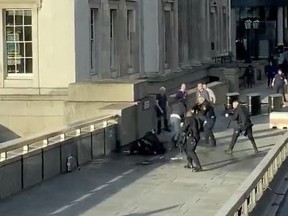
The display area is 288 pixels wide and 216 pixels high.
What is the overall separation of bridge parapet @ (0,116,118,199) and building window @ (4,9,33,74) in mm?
9041

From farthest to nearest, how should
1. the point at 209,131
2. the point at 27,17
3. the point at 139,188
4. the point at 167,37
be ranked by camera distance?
the point at 167,37 < the point at 27,17 < the point at 209,131 < the point at 139,188

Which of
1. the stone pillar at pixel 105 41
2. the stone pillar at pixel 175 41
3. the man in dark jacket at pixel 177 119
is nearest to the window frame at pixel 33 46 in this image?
the stone pillar at pixel 105 41

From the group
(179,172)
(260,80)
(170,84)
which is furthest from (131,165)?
(260,80)

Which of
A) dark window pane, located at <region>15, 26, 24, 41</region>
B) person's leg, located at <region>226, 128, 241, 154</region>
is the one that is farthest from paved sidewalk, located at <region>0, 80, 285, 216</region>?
dark window pane, located at <region>15, 26, 24, 41</region>

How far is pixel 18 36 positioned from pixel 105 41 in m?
3.93

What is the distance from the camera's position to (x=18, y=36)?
33.2 metres

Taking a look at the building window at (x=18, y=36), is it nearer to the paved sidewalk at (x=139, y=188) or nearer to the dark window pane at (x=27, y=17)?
the dark window pane at (x=27, y=17)

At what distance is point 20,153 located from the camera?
728 inches

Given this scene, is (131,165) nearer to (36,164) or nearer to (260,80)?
(36,164)

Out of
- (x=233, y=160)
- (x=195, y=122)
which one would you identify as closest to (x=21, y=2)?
(x=233, y=160)

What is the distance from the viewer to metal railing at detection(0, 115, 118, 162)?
1822cm

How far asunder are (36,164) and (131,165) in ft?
12.9

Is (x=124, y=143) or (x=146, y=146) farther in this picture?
(x=124, y=143)

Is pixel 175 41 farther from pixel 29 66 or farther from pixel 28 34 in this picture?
pixel 28 34
